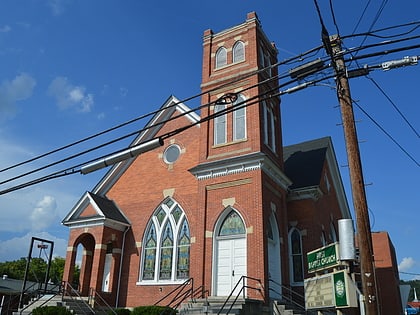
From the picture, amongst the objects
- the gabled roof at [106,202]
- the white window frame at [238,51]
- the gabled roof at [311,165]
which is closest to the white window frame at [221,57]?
the white window frame at [238,51]

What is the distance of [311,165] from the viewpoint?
22000mm

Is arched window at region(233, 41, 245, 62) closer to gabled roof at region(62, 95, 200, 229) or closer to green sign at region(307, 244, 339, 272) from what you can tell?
gabled roof at region(62, 95, 200, 229)

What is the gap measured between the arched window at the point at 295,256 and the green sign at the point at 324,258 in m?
8.43

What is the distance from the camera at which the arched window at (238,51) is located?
19.5 meters

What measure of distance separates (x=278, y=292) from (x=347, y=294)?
8.38 m

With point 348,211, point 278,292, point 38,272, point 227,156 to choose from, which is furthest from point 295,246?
point 38,272

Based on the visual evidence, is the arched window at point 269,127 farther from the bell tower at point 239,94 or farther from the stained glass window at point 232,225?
the stained glass window at point 232,225

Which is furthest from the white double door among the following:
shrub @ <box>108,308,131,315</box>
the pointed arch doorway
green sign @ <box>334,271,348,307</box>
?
green sign @ <box>334,271,348,307</box>

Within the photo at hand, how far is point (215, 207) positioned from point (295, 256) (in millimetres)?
5083

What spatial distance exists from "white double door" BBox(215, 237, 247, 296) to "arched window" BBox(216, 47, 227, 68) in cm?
876

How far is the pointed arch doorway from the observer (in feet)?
51.0

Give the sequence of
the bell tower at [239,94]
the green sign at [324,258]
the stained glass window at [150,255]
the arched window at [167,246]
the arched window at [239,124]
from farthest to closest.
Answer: the stained glass window at [150,255] → the arched window at [167,246] → the arched window at [239,124] → the bell tower at [239,94] → the green sign at [324,258]

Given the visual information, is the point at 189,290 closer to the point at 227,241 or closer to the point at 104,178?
the point at 227,241

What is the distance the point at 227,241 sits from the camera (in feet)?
53.4
